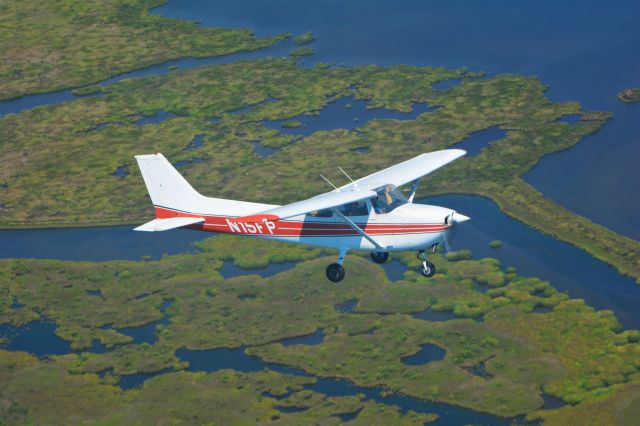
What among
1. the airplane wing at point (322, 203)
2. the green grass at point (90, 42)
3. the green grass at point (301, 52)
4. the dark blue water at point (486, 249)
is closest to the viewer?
the airplane wing at point (322, 203)

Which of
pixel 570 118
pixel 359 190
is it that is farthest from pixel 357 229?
pixel 570 118

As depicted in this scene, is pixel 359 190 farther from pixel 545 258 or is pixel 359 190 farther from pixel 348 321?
pixel 545 258

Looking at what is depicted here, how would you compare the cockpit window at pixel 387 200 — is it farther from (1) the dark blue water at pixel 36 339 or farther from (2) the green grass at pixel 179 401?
→ (1) the dark blue water at pixel 36 339

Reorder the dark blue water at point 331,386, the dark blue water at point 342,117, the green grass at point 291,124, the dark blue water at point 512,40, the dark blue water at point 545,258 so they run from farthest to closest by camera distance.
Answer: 1. the green grass at point 291,124
2. the dark blue water at point 342,117
3. the dark blue water at point 512,40
4. the dark blue water at point 545,258
5. the dark blue water at point 331,386

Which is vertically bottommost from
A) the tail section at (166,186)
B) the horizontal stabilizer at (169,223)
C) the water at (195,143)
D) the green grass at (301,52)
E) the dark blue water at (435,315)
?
the dark blue water at (435,315)

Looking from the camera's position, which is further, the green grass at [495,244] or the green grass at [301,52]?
the green grass at [301,52]

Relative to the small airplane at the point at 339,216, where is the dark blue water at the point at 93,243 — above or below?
Result: below

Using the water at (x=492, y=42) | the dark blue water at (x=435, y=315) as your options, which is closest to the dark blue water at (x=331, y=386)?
the dark blue water at (x=435, y=315)
